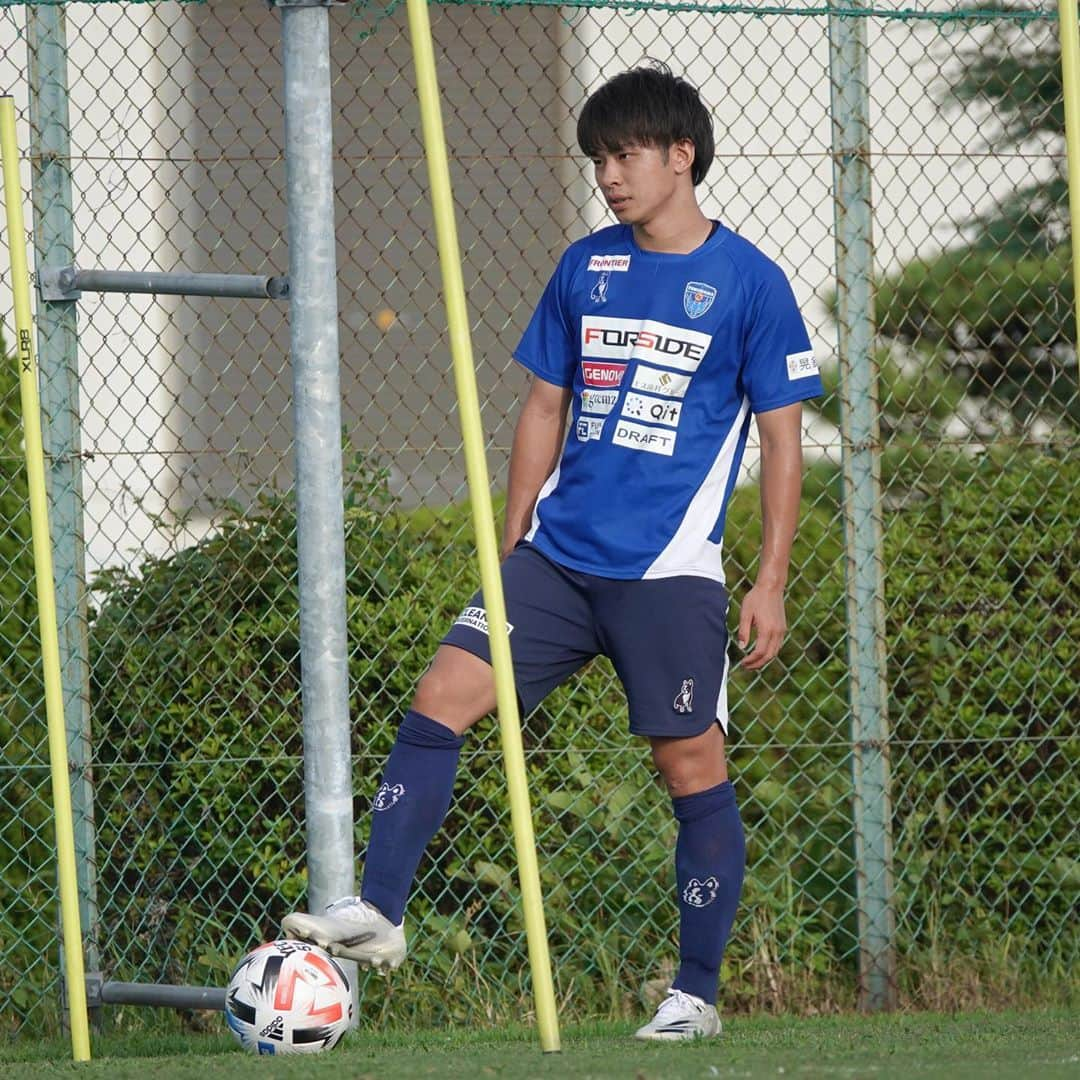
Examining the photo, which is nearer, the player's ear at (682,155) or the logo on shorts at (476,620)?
the logo on shorts at (476,620)

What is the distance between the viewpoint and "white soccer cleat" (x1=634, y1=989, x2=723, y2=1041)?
368cm

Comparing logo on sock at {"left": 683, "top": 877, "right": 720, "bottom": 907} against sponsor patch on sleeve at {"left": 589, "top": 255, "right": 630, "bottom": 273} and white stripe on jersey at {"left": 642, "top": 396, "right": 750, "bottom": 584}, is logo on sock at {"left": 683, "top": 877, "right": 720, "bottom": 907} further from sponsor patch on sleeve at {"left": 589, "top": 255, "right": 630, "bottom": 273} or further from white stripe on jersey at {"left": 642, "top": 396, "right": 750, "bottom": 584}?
sponsor patch on sleeve at {"left": 589, "top": 255, "right": 630, "bottom": 273}

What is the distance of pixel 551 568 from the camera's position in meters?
3.64

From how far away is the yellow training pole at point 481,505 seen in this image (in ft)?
9.81

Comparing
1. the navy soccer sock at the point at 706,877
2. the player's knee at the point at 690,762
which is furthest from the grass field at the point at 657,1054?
the player's knee at the point at 690,762

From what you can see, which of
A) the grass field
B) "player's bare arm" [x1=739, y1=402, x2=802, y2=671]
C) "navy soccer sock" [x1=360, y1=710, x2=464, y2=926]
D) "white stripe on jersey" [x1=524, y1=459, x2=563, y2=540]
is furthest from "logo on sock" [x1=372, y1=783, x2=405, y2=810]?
"player's bare arm" [x1=739, y1=402, x2=802, y2=671]

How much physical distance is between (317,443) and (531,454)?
483 mm

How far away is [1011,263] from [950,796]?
197cm

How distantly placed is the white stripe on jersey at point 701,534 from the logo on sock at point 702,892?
66 centimetres

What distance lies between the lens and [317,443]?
3.84 m

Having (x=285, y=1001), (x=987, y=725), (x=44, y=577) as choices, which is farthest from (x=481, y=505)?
(x=987, y=725)

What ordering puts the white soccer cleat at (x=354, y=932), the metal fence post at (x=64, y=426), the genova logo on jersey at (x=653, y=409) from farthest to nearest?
1. the metal fence post at (x=64, y=426)
2. the genova logo on jersey at (x=653, y=409)
3. the white soccer cleat at (x=354, y=932)

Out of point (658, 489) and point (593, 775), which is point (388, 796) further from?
point (593, 775)

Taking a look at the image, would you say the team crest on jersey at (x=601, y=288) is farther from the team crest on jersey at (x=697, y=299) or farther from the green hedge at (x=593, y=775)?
the green hedge at (x=593, y=775)
